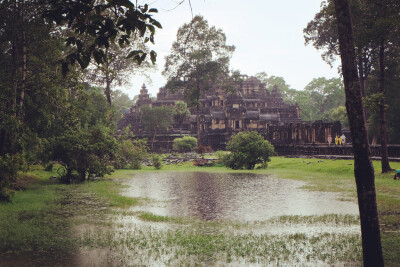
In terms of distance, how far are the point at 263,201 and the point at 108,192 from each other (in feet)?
20.0

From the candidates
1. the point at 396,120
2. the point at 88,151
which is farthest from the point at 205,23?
the point at 88,151

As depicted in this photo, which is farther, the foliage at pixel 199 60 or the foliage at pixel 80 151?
the foliage at pixel 199 60

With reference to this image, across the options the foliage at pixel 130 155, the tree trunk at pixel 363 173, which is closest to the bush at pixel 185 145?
the foliage at pixel 130 155

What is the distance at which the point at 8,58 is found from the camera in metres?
16.4

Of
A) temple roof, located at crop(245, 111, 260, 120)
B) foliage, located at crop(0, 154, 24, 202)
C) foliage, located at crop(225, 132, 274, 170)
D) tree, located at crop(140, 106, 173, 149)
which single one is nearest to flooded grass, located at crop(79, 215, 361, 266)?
foliage, located at crop(0, 154, 24, 202)

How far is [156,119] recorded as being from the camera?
58750 mm

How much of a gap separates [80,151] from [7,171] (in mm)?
6687

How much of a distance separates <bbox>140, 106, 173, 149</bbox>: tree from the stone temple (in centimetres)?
132

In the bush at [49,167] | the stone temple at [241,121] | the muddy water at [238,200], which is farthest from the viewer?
the stone temple at [241,121]

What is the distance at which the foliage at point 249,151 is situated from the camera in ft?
87.1

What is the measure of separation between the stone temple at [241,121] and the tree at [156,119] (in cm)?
132

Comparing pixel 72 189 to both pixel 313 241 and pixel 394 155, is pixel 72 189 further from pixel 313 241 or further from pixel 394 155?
pixel 394 155

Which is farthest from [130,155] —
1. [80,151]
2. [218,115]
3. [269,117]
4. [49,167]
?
[269,117]

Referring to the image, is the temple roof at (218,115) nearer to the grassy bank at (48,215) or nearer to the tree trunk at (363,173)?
the grassy bank at (48,215)
